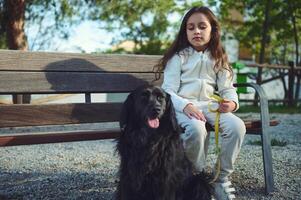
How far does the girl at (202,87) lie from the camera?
3.53 meters

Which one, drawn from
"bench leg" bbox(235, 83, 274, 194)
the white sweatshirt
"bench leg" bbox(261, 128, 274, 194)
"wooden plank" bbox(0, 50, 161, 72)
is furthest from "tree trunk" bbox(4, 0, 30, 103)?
"bench leg" bbox(261, 128, 274, 194)

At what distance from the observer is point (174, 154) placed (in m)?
3.21

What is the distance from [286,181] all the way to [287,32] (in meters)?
14.6

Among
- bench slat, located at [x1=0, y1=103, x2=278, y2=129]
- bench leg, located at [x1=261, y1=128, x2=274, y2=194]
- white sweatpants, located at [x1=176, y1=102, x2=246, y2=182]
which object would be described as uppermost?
bench slat, located at [x1=0, y1=103, x2=278, y2=129]

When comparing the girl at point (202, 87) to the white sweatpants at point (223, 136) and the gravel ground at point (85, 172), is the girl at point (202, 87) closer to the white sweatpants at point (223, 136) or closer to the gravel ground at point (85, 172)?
the white sweatpants at point (223, 136)

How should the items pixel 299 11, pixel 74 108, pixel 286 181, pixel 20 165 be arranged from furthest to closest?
pixel 299 11, pixel 20 165, pixel 286 181, pixel 74 108

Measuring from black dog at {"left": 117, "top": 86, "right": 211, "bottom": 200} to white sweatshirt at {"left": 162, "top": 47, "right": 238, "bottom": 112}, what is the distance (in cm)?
51

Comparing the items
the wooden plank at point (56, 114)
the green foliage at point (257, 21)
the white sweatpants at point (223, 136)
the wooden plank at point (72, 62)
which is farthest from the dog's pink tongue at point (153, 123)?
the green foliage at point (257, 21)

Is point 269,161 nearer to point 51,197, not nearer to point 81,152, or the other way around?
point 51,197

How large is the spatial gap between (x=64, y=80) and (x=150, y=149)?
1104mm

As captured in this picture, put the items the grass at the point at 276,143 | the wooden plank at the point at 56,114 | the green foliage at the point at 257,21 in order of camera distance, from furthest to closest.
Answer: the green foliage at the point at 257,21 → the grass at the point at 276,143 → the wooden plank at the point at 56,114

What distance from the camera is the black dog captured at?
3139mm

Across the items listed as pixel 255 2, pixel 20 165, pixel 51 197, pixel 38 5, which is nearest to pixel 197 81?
pixel 51 197

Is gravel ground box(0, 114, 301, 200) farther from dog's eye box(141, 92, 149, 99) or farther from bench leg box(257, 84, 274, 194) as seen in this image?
dog's eye box(141, 92, 149, 99)
